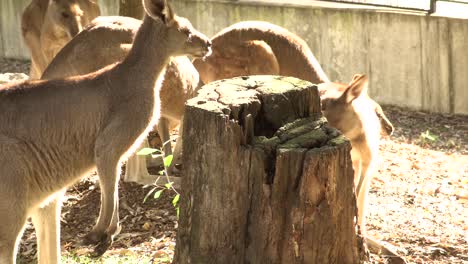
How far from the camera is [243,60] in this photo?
9.16 metres

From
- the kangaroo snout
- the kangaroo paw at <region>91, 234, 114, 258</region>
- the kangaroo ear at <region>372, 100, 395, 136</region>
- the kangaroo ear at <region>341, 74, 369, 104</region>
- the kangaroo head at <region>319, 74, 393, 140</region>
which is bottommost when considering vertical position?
the kangaroo paw at <region>91, 234, 114, 258</region>

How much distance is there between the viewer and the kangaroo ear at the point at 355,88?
6.86m

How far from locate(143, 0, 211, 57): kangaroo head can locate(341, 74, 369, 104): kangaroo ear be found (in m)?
1.13

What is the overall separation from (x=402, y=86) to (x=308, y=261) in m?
8.47

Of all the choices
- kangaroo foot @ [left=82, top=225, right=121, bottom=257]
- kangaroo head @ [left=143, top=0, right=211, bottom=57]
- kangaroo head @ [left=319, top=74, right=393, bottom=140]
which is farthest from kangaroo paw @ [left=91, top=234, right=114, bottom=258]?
kangaroo head @ [left=319, top=74, right=393, bottom=140]

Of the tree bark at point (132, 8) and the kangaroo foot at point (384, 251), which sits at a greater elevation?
the tree bark at point (132, 8)

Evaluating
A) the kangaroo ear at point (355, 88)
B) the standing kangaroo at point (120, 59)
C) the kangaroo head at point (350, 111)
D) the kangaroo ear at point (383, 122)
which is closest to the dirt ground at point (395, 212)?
the standing kangaroo at point (120, 59)

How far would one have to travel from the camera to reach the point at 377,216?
7477mm

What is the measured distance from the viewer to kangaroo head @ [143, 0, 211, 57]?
6391 millimetres

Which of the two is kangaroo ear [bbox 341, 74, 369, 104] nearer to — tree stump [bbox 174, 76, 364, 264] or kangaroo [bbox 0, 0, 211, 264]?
kangaroo [bbox 0, 0, 211, 264]

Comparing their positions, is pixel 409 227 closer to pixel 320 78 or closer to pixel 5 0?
pixel 320 78

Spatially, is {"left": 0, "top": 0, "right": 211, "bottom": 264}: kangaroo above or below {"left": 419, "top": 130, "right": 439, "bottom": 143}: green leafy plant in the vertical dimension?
above

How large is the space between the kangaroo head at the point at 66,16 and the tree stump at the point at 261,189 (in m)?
5.05

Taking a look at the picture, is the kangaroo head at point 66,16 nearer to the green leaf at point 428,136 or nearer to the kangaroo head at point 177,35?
the kangaroo head at point 177,35
